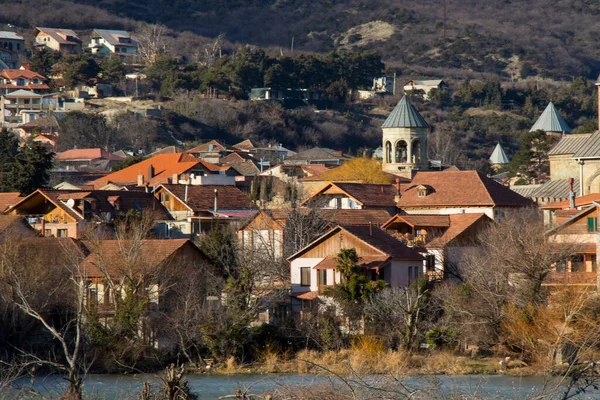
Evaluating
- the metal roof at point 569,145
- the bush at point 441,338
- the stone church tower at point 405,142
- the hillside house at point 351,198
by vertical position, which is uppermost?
the stone church tower at point 405,142

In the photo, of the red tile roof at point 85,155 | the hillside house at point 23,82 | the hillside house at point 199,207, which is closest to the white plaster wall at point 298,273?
the hillside house at point 199,207

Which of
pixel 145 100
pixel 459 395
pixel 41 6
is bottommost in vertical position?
pixel 459 395

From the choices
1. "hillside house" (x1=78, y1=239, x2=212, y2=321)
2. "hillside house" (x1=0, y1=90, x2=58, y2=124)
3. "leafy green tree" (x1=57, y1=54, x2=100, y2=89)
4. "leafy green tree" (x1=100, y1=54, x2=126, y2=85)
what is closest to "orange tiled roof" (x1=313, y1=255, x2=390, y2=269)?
"hillside house" (x1=78, y1=239, x2=212, y2=321)

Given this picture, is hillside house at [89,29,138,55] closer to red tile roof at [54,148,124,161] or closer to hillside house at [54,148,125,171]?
red tile roof at [54,148,124,161]

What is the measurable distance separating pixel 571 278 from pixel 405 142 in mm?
40144

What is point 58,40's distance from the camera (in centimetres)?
15475

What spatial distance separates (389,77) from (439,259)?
115 meters

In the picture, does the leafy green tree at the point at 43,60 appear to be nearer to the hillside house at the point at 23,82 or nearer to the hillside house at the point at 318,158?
the hillside house at the point at 23,82

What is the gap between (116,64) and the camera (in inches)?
5084

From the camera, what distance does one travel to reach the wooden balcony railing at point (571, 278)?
40.4 m

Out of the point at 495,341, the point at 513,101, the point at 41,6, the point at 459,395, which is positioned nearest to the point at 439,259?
the point at 495,341

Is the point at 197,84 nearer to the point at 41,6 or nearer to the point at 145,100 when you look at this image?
the point at 145,100

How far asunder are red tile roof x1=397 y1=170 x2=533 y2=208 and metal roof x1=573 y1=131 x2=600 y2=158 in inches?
118

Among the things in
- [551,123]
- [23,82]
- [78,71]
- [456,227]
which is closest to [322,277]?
[456,227]
